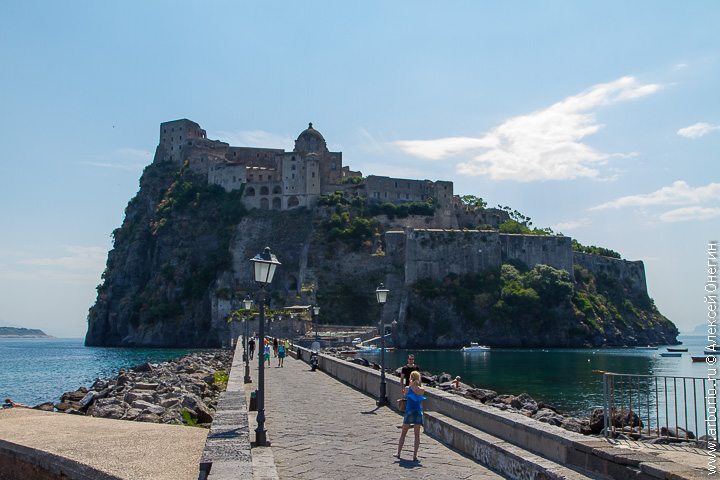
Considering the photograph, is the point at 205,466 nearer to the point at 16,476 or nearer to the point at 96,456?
the point at 96,456

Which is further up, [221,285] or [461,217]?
[461,217]

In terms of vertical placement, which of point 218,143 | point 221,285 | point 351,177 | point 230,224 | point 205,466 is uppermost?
point 218,143

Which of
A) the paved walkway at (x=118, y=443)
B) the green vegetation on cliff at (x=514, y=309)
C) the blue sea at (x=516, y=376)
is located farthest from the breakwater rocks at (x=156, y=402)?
the green vegetation on cliff at (x=514, y=309)

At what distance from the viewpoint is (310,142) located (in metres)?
93.4

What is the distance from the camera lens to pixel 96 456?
10.3 meters

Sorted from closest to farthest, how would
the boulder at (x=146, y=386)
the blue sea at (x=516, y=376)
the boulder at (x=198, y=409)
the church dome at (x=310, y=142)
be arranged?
the boulder at (x=198, y=409), the boulder at (x=146, y=386), the blue sea at (x=516, y=376), the church dome at (x=310, y=142)

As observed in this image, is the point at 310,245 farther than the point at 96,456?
Yes

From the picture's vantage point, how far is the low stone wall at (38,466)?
32.0 ft

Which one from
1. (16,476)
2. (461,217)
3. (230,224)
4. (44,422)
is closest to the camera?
(16,476)

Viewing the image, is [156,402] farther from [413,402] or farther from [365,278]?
[365,278]

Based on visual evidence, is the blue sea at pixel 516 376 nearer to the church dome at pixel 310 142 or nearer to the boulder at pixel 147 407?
the boulder at pixel 147 407

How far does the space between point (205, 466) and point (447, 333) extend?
6606 cm

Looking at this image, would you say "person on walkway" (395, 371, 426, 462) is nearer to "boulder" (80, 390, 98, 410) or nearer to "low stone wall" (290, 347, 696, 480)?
"low stone wall" (290, 347, 696, 480)

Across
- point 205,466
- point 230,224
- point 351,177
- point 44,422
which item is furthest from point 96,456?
point 351,177
